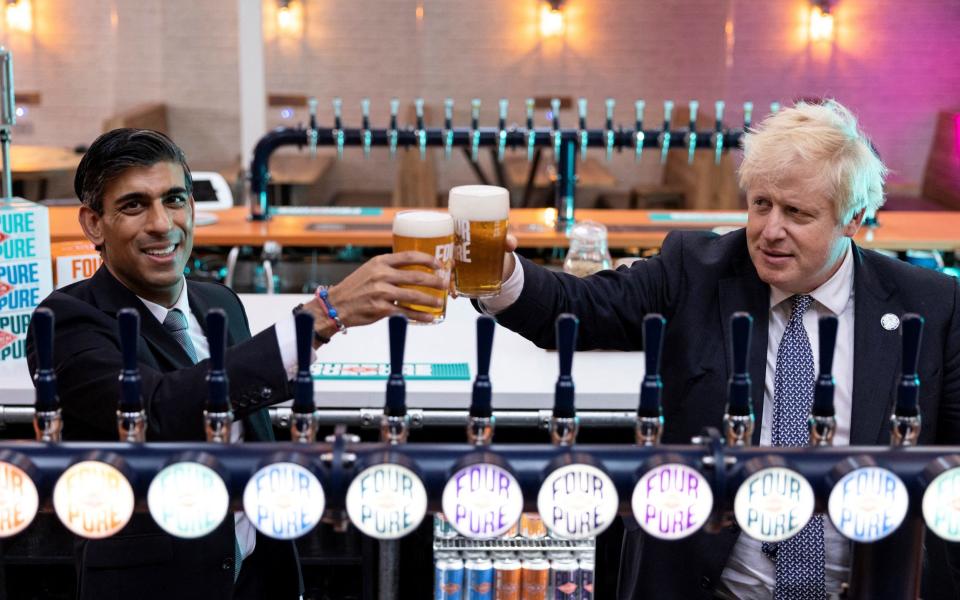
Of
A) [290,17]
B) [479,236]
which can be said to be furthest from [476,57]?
[479,236]

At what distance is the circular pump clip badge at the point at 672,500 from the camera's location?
140cm

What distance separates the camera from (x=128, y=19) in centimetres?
816

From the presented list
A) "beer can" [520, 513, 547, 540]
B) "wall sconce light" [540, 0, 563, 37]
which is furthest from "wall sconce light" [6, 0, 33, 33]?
"beer can" [520, 513, 547, 540]

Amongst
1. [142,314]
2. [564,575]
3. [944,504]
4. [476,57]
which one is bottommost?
[564,575]

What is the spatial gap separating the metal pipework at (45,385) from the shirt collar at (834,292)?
1214 millimetres

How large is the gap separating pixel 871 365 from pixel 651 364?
0.64 m

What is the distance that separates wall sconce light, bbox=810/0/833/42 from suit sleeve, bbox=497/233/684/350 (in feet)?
21.8

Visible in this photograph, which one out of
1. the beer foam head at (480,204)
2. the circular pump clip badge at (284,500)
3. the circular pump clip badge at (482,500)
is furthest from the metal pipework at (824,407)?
the circular pump clip badge at (284,500)

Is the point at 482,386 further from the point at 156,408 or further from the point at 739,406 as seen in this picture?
the point at 156,408

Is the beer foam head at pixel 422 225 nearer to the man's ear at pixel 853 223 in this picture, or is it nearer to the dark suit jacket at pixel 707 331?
the dark suit jacket at pixel 707 331

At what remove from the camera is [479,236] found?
5.69 feet

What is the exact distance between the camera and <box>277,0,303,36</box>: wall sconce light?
812cm

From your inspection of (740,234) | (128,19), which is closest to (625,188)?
(128,19)

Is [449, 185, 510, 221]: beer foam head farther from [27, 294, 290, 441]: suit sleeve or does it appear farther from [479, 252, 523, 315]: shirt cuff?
[27, 294, 290, 441]: suit sleeve
